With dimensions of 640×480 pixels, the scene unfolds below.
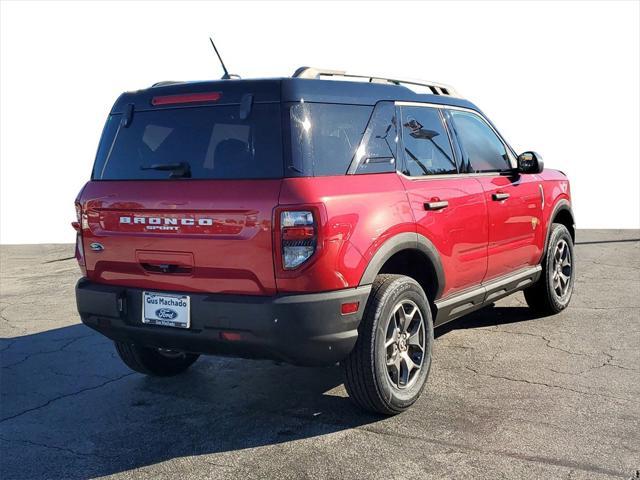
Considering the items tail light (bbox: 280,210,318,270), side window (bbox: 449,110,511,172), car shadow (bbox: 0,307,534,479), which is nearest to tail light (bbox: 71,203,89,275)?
car shadow (bbox: 0,307,534,479)

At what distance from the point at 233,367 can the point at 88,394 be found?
1.03 meters

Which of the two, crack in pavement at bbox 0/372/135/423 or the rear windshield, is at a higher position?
the rear windshield

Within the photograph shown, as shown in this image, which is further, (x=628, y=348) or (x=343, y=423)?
(x=628, y=348)

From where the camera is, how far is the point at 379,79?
452cm

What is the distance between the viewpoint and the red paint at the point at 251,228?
350 cm

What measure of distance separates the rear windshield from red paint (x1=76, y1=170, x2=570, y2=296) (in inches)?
3.2

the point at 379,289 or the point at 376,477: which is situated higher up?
the point at 379,289

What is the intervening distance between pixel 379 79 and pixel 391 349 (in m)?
1.75

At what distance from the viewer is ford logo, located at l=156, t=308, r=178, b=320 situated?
12.5 ft

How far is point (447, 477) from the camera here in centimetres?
325

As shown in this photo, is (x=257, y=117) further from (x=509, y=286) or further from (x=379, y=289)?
(x=509, y=286)

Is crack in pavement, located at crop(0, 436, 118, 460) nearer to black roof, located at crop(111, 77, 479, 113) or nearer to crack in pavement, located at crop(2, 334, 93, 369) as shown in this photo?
crack in pavement, located at crop(2, 334, 93, 369)

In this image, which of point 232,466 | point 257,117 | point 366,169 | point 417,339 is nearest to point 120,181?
point 257,117

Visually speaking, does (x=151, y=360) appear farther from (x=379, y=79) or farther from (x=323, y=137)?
(x=379, y=79)
